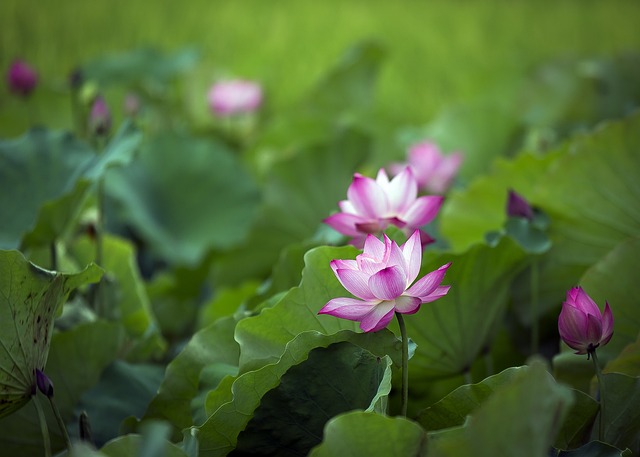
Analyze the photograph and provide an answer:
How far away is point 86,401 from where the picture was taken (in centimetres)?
91

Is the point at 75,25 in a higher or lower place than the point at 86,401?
lower

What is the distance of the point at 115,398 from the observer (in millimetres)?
920

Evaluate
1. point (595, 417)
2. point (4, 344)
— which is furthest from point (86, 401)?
point (595, 417)

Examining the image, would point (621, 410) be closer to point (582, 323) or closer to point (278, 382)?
point (582, 323)

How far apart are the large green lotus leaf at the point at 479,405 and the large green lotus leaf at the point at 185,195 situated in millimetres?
972

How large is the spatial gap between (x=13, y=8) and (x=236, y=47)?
31.4 inches

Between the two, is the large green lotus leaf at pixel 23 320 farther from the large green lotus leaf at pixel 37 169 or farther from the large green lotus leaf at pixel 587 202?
the large green lotus leaf at pixel 587 202

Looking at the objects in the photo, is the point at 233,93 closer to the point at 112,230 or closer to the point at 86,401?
the point at 112,230

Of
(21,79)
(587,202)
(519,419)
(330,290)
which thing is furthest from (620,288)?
(21,79)

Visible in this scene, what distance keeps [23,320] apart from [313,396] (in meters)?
0.27

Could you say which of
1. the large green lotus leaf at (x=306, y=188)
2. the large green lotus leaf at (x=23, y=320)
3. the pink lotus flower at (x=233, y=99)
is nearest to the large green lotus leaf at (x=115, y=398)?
the large green lotus leaf at (x=23, y=320)

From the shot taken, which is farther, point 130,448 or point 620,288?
point 620,288

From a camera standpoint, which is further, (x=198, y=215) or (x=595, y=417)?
(x=198, y=215)

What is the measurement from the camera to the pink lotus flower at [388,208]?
0.83 metres
